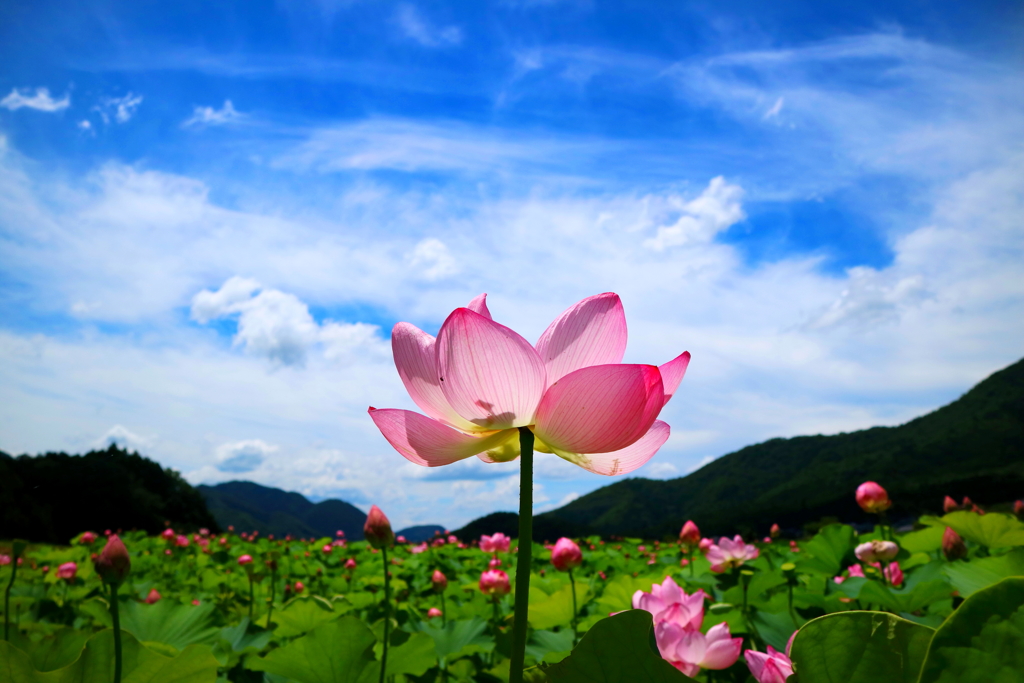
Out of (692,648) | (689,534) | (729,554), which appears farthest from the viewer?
(689,534)

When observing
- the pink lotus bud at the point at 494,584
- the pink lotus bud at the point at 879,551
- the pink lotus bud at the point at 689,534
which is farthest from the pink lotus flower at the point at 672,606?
the pink lotus bud at the point at 689,534

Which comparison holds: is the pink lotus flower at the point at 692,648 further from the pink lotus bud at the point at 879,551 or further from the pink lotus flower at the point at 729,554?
the pink lotus flower at the point at 729,554

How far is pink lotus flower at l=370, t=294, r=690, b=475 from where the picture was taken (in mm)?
507

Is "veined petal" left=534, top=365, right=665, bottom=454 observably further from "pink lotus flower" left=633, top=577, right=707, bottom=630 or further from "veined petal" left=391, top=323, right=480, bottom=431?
"pink lotus flower" left=633, top=577, right=707, bottom=630

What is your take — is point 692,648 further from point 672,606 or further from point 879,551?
point 879,551

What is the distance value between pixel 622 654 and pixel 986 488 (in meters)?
17.4

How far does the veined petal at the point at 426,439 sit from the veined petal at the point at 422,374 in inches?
0.8

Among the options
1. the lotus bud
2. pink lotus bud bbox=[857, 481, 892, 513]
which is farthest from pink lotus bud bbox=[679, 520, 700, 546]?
pink lotus bud bbox=[857, 481, 892, 513]

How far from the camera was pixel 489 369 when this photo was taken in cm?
53

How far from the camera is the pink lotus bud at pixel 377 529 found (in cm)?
126

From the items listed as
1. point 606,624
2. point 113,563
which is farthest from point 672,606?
point 113,563

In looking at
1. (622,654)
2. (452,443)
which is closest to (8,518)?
(452,443)

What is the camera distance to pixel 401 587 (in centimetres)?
316

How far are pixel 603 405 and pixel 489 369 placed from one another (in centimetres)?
11
